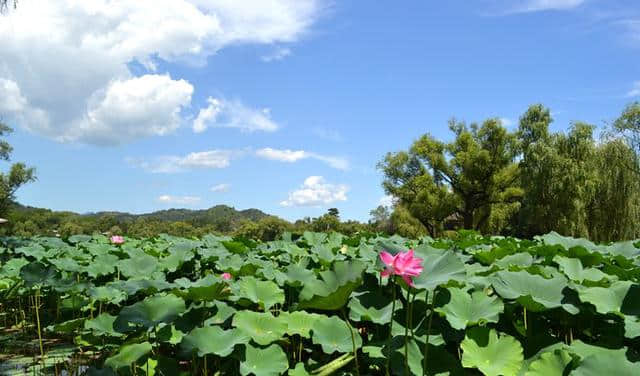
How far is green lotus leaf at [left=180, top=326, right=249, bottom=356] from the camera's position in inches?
63.8

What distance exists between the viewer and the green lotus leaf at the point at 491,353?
4.89ft

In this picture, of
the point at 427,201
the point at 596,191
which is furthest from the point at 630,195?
the point at 427,201

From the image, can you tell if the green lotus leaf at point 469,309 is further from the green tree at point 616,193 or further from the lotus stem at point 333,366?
the green tree at point 616,193

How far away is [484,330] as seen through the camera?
62.9 inches

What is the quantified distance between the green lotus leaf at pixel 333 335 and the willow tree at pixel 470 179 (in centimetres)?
2674

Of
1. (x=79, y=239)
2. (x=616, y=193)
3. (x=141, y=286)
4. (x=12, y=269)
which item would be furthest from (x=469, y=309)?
(x=616, y=193)

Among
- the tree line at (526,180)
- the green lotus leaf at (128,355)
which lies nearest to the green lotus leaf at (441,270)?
the green lotus leaf at (128,355)

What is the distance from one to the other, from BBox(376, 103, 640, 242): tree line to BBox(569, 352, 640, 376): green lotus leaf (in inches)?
888

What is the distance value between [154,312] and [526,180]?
24.8 meters

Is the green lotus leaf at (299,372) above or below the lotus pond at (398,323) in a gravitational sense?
below

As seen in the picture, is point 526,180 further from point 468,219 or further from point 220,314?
point 220,314

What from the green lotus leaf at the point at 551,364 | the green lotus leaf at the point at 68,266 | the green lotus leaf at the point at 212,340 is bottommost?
the green lotus leaf at the point at 551,364

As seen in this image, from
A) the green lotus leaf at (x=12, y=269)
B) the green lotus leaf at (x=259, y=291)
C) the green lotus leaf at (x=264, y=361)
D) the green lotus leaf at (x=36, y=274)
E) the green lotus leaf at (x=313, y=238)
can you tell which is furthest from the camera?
the green lotus leaf at (x=313, y=238)

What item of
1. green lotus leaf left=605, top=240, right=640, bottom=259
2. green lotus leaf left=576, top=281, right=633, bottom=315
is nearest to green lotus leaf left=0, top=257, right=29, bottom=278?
green lotus leaf left=576, top=281, right=633, bottom=315
